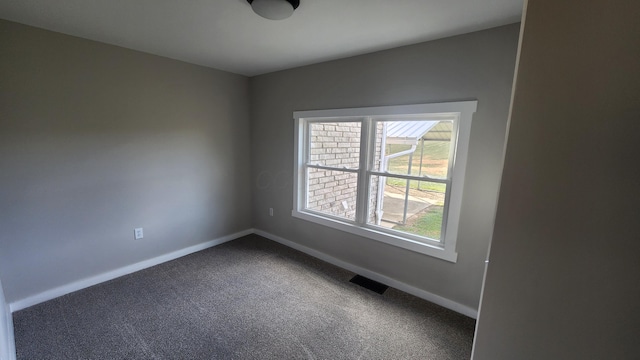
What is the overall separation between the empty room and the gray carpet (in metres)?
0.02

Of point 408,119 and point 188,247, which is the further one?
point 188,247

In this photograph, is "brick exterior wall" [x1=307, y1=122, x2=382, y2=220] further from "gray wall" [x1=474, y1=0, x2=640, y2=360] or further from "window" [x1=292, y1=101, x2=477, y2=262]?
"gray wall" [x1=474, y1=0, x2=640, y2=360]

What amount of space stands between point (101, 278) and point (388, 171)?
3084 millimetres

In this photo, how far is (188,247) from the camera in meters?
3.14

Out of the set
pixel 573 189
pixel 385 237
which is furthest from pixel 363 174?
pixel 573 189

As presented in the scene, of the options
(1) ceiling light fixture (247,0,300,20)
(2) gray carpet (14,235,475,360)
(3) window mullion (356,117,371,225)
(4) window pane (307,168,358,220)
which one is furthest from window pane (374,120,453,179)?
(1) ceiling light fixture (247,0,300,20)

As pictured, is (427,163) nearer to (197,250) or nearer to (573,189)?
(573,189)

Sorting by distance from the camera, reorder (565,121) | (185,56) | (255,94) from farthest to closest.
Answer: (255,94), (185,56), (565,121)

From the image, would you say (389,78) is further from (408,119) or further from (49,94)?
(49,94)

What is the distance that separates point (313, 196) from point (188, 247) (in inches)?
67.2

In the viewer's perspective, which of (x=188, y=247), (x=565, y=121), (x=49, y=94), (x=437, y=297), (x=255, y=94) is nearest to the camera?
(x=565, y=121)

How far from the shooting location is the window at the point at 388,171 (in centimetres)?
217

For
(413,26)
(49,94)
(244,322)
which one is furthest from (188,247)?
(413,26)

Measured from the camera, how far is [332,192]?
3158 mm
